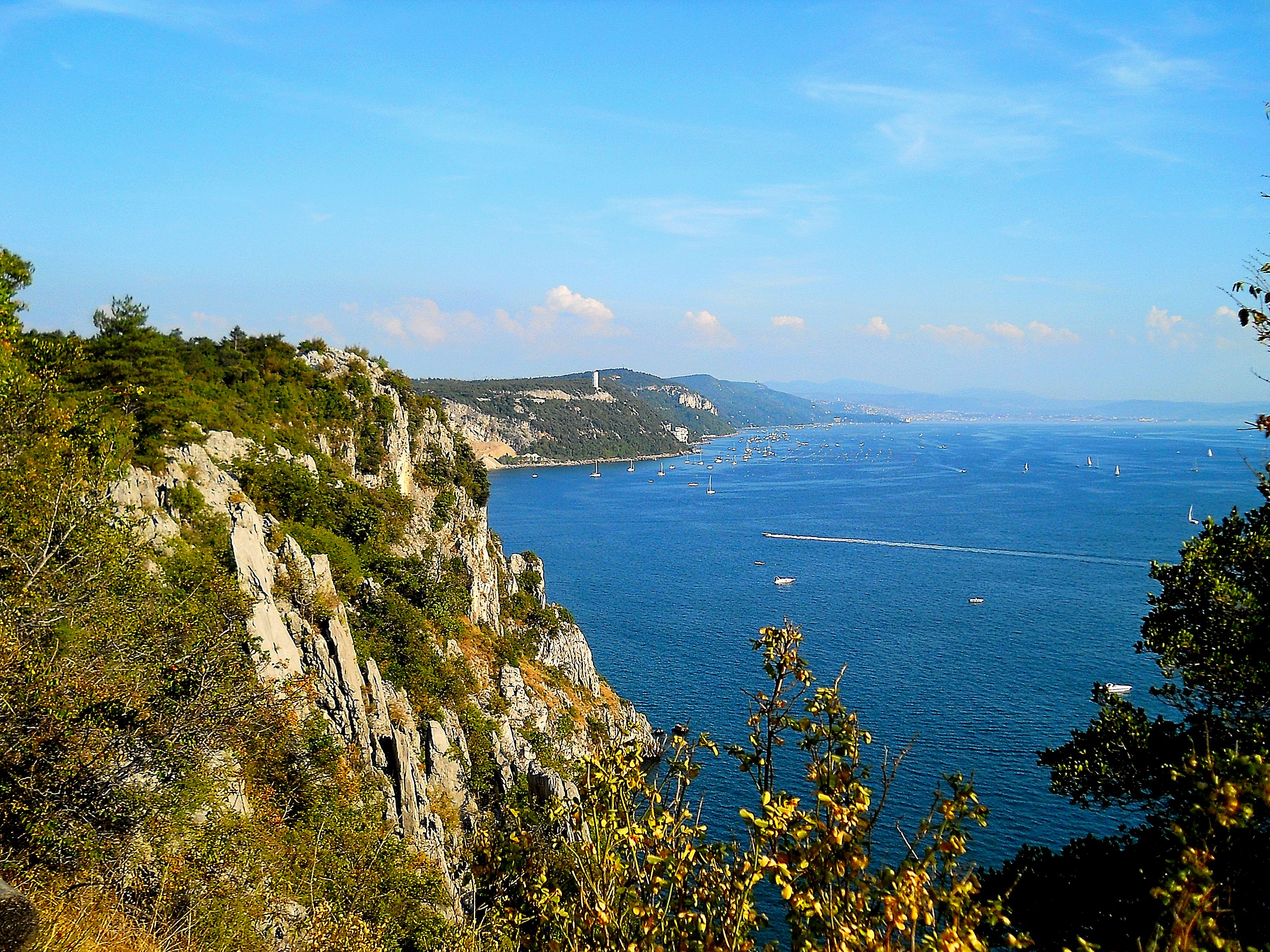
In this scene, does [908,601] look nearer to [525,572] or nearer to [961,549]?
[961,549]

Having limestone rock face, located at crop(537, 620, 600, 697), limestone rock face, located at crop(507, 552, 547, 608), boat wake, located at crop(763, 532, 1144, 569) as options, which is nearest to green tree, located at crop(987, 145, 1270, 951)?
limestone rock face, located at crop(537, 620, 600, 697)

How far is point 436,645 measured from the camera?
87.0ft

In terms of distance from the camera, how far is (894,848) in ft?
77.7

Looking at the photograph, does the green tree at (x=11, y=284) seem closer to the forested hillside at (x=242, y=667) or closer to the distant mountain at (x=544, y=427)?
the forested hillside at (x=242, y=667)

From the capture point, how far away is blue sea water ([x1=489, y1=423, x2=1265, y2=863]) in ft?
98.4

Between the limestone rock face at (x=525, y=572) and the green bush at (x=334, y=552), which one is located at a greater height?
the green bush at (x=334, y=552)

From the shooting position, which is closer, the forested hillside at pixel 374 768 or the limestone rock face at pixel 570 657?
the forested hillside at pixel 374 768

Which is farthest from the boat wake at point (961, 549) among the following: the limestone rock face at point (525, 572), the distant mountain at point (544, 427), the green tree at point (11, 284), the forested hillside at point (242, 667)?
the distant mountain at point (544, 427)

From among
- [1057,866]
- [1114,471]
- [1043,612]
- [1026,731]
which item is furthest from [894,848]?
[1114,471]

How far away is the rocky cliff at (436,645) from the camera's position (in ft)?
56.1

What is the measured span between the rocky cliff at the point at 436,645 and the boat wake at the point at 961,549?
3595 centimetres

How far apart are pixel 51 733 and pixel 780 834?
7.23 metres

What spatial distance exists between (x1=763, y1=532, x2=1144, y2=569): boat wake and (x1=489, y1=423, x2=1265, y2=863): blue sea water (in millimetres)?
442

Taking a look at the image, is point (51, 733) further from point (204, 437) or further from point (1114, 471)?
point (1114, 471)
